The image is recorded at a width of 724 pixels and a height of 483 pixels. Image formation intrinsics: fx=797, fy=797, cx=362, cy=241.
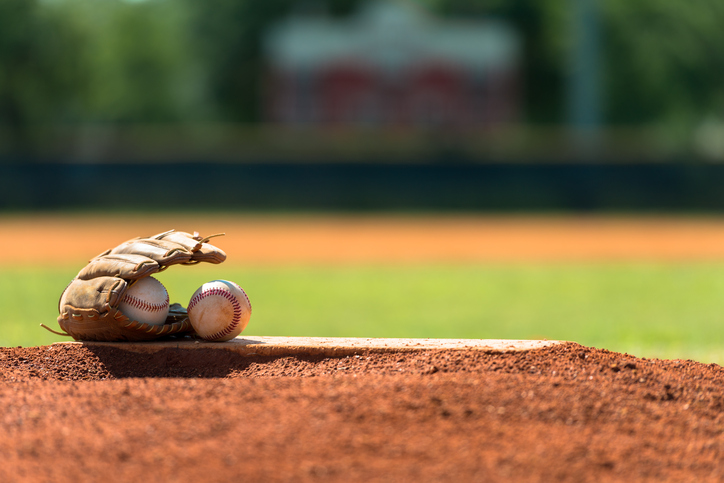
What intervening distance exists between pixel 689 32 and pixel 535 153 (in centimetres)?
1578

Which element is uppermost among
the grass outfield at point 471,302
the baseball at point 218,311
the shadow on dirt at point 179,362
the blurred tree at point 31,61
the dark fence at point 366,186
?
the blurred tree at point 31,61

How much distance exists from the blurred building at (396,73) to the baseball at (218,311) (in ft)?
133

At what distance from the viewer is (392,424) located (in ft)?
9.97

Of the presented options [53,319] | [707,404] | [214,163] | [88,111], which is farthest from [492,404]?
[88,111]

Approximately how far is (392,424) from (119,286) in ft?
6.01

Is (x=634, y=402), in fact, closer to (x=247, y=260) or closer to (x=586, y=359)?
(x=586, y=359)

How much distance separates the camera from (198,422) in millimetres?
3033

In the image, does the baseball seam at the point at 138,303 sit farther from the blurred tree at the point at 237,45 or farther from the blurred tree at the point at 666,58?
the blurred tree at the point at 237,45

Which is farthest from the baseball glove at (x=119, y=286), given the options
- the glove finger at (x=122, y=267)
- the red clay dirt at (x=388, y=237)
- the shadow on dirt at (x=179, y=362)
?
the red clay dirt at (x=388, y=237)

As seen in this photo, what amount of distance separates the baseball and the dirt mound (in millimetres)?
635

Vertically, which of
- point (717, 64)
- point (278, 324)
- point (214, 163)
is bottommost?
point (278, 324)

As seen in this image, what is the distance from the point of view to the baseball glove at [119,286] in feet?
13.6

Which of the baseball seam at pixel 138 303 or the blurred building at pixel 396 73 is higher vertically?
the blurred building at pixel 396 73

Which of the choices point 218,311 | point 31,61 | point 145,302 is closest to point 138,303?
point 145,302
